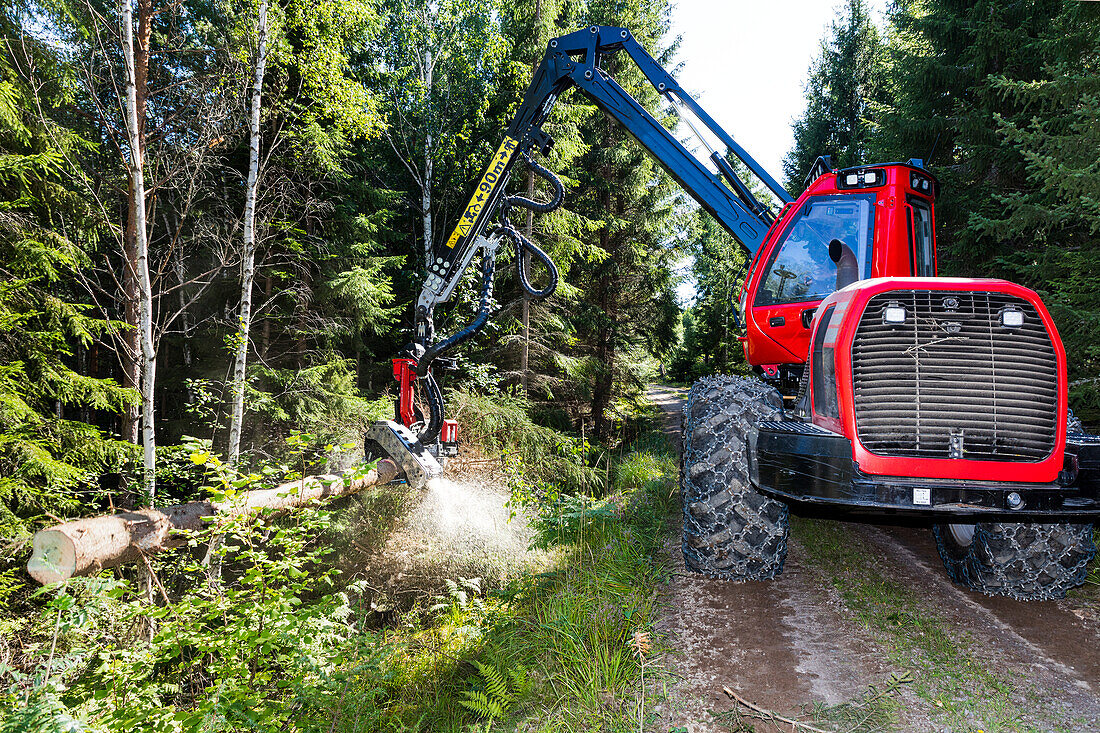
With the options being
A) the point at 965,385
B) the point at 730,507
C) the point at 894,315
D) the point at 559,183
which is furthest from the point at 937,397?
the point at 559,183

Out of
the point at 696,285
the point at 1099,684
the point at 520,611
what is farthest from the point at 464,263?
the point at 696,285

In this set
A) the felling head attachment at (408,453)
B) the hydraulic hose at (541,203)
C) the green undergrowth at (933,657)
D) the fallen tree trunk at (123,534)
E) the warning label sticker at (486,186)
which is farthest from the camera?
the warning label sticker at (486,186)

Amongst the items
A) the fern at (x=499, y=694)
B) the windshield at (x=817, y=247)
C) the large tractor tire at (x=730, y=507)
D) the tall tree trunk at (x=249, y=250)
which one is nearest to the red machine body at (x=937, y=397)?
the large tractor tire at (x=730, y=507)

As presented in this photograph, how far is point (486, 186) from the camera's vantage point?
6176mm

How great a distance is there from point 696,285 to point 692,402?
90.2 ft

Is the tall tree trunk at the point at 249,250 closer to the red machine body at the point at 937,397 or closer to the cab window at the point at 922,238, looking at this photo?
the red machine body at the point at 937,397

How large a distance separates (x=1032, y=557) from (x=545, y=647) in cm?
285

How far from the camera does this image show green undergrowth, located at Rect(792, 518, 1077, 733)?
224 centimetres

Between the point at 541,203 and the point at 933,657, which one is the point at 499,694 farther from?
the point at 541,203

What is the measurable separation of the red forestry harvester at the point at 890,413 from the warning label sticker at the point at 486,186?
3.01m

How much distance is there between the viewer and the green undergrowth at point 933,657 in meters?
2.24

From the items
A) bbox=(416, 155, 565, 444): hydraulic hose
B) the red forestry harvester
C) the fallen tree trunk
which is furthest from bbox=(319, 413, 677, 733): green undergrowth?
bbox=(416, 155, 565, 444): hydraulic hose

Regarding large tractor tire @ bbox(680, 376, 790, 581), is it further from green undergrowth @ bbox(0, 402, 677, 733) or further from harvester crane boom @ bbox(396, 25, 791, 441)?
harvester crane boom @ bbox(396, 25, 791, 441)

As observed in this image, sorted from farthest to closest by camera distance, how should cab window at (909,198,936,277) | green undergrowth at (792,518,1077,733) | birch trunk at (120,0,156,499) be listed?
birch trunk at (120,0,156,499) < cab window at (909,198,936,277) < green undergrowth at (792,518,1077,733)
